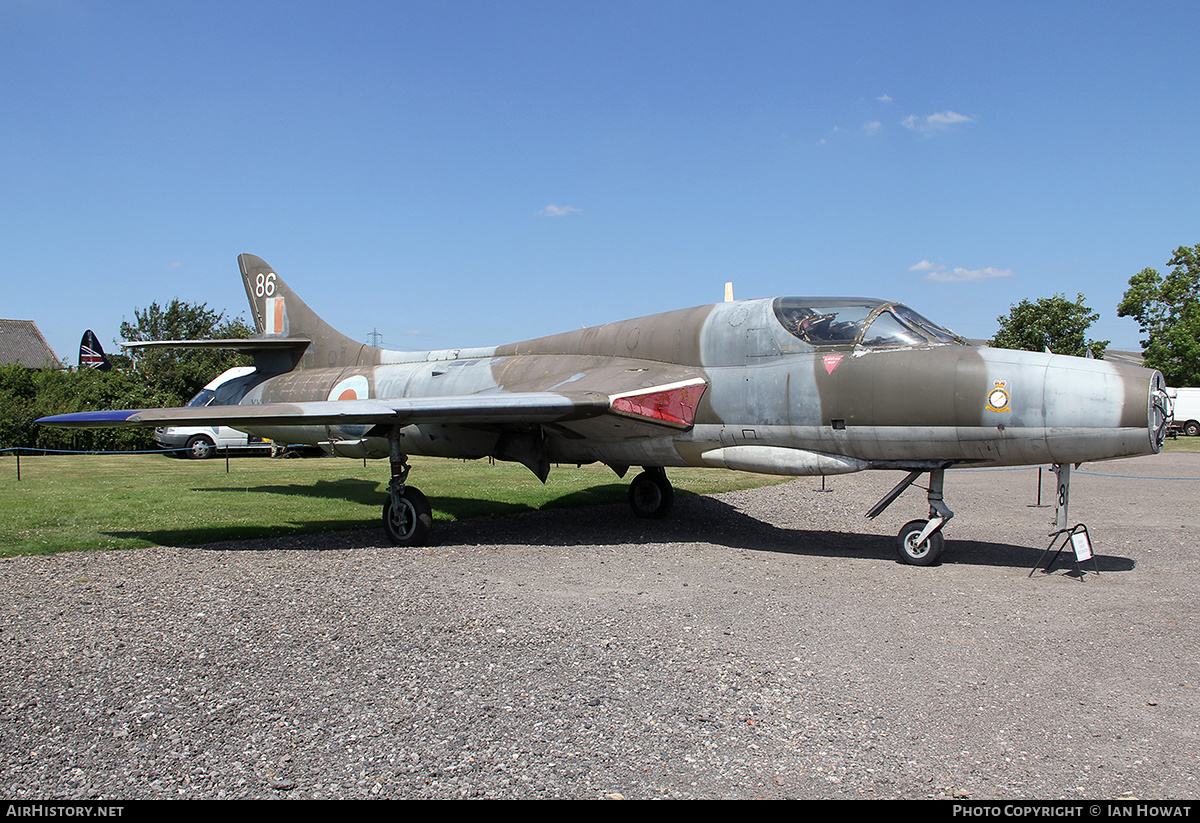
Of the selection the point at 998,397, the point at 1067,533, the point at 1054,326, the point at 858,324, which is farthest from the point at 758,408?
the point at 1054,326

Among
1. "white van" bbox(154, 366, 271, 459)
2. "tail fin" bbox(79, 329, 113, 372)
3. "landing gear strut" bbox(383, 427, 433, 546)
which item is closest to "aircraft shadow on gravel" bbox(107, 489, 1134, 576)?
"landing gear strut" bbox(383, 427, 433, 546)

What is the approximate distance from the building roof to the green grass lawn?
33161 millimetres

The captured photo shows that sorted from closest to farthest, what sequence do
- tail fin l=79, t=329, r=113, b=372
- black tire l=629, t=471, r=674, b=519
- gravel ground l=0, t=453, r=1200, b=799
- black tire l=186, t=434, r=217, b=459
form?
gravel ground l=0, t=453, r=1200, b=799, black tire l=629, t=471, r=674, b=519, black tire l=186, t=434, r=217, b=459, tail fin l=79, t=329, r=113, b=372

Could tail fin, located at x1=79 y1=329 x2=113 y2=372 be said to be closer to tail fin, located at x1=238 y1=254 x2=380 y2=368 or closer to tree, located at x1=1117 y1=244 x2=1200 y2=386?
tail fin, located at x1=238 y1=254 x2=380 y2=368

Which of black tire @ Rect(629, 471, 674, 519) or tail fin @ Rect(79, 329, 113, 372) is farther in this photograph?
tail fin @ Rect(79, 329, 113, 372)

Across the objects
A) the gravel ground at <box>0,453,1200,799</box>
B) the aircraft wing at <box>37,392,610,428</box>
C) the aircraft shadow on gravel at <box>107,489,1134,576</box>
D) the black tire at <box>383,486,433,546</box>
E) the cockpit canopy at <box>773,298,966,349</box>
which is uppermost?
the cockpit canopy at <box>773,298,966,349</box>

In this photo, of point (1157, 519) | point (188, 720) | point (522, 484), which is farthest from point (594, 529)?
point (1157, 519)

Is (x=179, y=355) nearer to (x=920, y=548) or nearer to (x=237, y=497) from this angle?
(x=237, y=497)

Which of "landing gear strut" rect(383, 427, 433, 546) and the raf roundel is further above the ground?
the raf roundel

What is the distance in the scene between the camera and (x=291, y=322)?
1459cm

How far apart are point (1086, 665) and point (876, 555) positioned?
3832 mm

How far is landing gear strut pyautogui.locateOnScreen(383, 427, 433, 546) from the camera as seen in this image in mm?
9570

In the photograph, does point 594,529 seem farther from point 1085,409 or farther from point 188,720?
point 188,720

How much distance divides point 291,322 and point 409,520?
6703 mm
